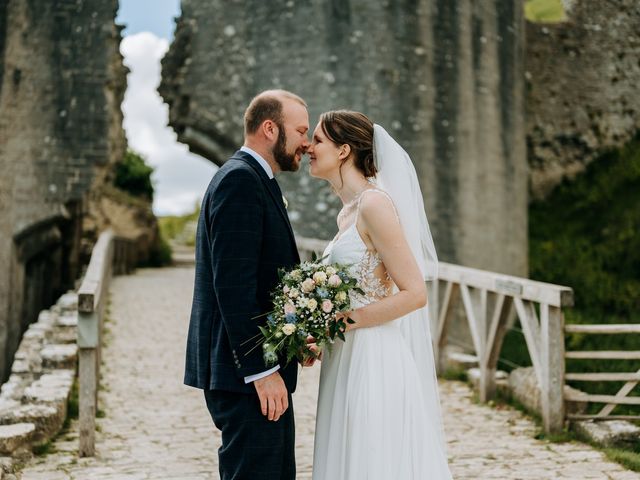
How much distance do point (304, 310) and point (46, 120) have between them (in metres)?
9.54

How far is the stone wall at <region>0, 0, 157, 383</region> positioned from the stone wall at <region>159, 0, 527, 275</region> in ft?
3.89

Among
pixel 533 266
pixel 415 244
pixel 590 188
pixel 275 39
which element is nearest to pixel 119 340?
pixel 275 39

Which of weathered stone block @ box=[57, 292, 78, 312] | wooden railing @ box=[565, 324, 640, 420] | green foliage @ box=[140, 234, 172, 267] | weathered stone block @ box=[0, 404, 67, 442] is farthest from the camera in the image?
green foliage @ box=[140, 234, 172, 267]

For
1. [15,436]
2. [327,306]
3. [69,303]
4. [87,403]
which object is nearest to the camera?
[327,306]

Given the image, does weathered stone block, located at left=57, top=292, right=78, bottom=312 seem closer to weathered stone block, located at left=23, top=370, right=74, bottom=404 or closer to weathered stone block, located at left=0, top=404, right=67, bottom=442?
weathered stone block, located at left=23, top=370, right=74, bottom=404

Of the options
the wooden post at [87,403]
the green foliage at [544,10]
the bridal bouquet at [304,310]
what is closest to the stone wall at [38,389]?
the wooden post at [87,403]

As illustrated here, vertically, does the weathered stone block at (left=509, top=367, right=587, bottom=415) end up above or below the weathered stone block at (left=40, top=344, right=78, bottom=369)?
below

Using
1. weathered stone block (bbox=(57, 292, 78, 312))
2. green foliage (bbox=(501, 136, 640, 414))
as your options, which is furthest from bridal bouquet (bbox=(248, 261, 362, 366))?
green foliage (bbox=(501, 136, 640, 414))

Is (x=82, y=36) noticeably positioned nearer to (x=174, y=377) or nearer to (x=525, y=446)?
(x=174, y=377)

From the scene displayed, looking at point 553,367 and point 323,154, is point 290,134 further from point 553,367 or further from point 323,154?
point 553,367

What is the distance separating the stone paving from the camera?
472 cm

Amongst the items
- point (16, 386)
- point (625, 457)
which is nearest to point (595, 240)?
point (625, 457)

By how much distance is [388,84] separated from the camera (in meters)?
11.3

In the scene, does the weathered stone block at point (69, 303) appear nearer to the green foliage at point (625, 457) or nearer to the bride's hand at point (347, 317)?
the green foliage at point (625, 457)
